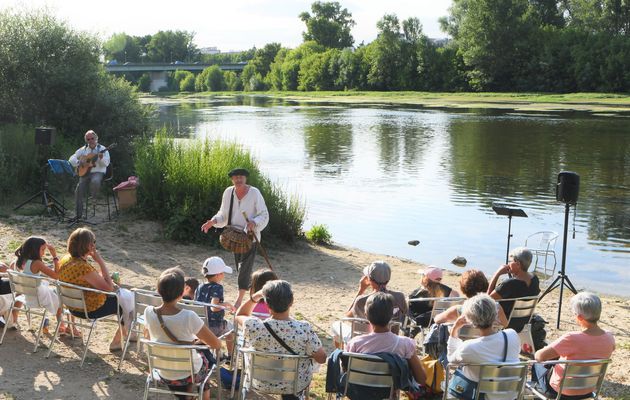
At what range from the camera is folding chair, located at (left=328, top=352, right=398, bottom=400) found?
192 inches

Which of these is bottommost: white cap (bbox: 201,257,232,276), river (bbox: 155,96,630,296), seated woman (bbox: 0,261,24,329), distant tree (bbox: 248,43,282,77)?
river (bbox: 155,96,630,296)

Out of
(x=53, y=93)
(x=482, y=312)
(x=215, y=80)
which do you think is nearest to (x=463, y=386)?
(x=482, y=312)

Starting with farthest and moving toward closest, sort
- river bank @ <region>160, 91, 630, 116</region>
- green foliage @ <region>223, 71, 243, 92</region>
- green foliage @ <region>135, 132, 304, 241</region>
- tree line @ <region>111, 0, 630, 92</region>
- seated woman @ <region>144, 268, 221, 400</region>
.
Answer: green foliage @ <region>223, 71, 243, 92</region> < tree line @ <region>111, 0, 630, 92</region> < river bank @ <region>160, 91, 630, 116</region> < green foliage @ <region>135, 132, 304, 241</region> < seated woman @ <region>144, 268, 221, 400</region>

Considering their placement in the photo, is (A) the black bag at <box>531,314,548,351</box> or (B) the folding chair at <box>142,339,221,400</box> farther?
(A) the black bag at <box>531,314,548,351</box>

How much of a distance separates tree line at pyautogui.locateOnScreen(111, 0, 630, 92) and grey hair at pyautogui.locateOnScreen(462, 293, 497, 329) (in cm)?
7711

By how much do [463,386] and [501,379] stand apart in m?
0.26

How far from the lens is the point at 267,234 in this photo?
45.2ft

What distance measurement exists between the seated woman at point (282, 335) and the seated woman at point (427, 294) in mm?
2094

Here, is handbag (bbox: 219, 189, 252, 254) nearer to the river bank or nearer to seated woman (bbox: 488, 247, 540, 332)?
seated woman (bbox: 488, 247, 540, 332)

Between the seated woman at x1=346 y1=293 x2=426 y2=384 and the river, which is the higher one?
the seated woman at x1=346 y1=293 x2=426 y2=384

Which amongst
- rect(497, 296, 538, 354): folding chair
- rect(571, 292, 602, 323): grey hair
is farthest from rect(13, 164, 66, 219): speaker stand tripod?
rect(571, 292, 602, 323): grey hair

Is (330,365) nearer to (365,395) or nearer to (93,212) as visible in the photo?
(365,395)

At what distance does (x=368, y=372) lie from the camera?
4910mm

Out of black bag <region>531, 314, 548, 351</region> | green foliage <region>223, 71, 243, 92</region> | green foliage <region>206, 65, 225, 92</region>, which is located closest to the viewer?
black bag <region>531, 314, 548, 351</region>
